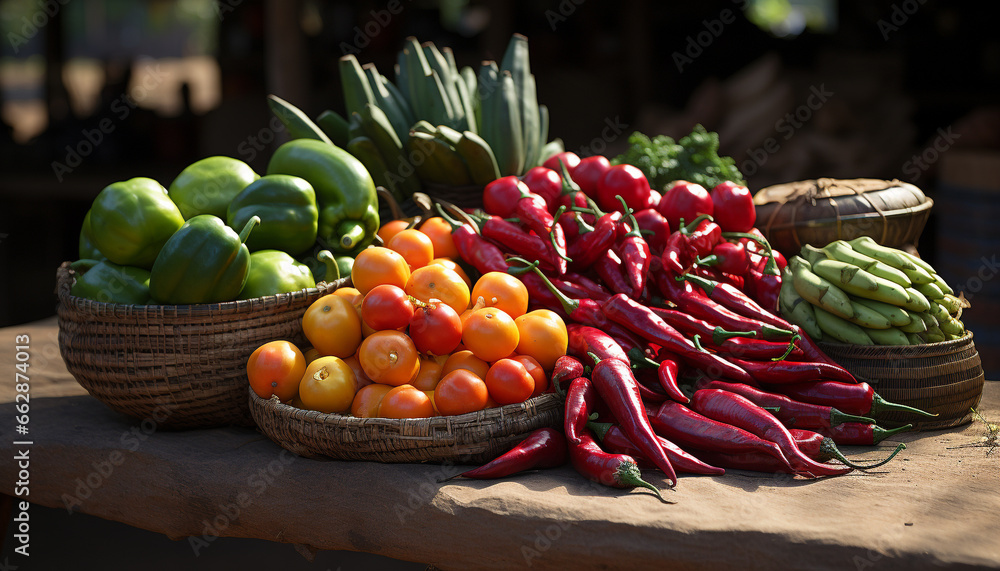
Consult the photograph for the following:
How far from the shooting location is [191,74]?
53.5 ft

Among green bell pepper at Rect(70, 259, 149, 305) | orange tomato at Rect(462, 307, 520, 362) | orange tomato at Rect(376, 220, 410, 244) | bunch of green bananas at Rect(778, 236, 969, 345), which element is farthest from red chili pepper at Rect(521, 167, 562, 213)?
green bell pepper at Rect(70, 259, 149, 305)

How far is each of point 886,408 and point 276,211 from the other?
1823mm

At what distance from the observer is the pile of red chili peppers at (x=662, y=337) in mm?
1904

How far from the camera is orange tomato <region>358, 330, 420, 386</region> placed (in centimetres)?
194

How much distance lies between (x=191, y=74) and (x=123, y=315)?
1600 cm

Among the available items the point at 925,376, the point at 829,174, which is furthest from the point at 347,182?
the point at 829,174

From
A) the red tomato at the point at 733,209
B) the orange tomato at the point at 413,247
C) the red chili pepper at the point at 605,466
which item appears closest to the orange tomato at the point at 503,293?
the orange tomato at the point at 413,247

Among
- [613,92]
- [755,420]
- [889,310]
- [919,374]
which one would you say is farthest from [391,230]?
[613,92]

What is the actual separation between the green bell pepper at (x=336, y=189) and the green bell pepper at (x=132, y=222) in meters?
0.43

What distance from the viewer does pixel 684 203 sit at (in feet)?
8.23

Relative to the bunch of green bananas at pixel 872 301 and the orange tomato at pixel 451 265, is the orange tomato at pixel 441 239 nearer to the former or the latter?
the orange tomato at pixel 451 265

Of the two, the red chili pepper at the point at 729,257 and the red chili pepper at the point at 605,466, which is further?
the red chili pepper at the point at 729,257

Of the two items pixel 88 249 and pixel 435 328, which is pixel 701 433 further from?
pixel 88 249

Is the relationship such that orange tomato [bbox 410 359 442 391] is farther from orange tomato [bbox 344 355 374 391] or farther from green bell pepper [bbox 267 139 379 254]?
green bell pepper [bbox 267 139 379 254]
